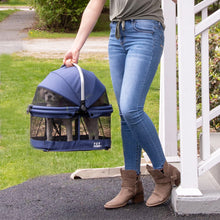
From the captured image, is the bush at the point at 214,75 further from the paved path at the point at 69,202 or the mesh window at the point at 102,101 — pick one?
the mesh window at the point at 102,101

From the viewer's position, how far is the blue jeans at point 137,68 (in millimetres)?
3756

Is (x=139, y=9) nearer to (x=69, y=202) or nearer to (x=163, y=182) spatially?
(x=163, y=182)

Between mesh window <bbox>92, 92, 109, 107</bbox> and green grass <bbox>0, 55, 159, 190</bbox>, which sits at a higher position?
mesh window <bbox>92, 92, 109, 107</bbox>

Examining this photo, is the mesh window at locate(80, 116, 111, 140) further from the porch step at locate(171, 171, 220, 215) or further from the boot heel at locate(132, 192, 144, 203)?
the porch step at locate(171, 171, 220, 215)

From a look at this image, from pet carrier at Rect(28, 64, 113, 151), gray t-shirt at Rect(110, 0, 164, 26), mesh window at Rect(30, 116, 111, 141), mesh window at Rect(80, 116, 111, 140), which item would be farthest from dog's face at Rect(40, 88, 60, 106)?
gray t-shirt at Rect(110, 0, 164, 26)

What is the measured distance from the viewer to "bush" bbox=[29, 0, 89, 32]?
65.0 ft

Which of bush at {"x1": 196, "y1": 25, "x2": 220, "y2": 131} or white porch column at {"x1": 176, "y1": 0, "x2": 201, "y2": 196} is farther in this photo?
bush at {"x1": 196, "y1": 25, "x2": 220, "y2": 131}

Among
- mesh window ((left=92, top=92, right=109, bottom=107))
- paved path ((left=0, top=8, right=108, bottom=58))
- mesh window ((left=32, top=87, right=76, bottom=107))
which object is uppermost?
mesh window ((left=32, top=87, right=76, bottom=107))

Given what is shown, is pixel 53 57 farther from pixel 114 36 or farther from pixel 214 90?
pixel 114 36

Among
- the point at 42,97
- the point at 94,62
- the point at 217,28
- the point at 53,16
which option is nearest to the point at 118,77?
the point at 42,97

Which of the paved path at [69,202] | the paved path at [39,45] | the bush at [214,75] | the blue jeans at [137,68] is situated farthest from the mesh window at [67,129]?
the paved path at [39,45]

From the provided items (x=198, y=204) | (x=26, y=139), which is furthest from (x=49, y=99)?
(x=26, y=139)

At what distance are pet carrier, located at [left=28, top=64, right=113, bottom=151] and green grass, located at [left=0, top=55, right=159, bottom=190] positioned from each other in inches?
49.9

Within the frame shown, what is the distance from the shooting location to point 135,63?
3758 millimetres
